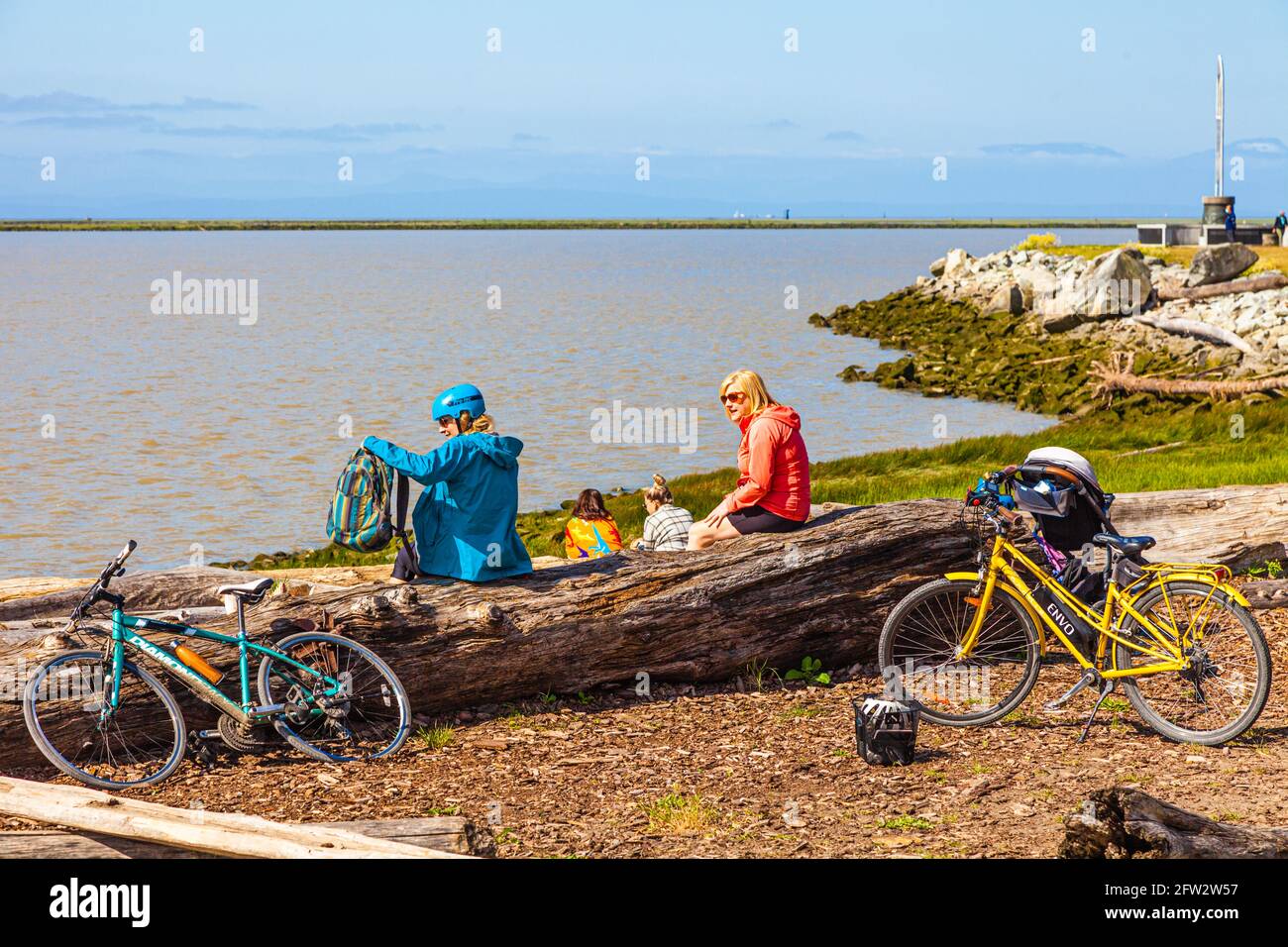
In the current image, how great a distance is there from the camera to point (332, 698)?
8.55 m

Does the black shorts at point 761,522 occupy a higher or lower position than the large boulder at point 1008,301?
lower

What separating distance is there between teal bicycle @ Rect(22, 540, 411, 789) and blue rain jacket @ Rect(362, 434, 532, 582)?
991 mm

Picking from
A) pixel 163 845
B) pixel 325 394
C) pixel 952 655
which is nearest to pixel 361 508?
pixel 163 845

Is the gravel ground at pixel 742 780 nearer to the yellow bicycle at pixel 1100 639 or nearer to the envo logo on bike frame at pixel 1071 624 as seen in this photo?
the yellow bicycle at pixel 1100 639

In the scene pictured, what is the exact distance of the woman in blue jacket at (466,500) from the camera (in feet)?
29.4

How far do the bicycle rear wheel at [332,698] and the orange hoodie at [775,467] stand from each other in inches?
126

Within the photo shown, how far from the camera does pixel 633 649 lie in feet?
31.9

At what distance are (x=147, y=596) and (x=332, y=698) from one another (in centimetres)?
346

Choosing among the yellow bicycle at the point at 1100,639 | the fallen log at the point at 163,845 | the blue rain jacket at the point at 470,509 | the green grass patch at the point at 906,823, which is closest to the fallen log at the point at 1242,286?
the yellow bicycle at the point at 1100,639

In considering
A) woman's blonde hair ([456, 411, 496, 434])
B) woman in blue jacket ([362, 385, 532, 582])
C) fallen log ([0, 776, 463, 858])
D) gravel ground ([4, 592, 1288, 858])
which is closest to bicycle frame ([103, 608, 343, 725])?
gravel ground ([4, 592, 1288, 858])

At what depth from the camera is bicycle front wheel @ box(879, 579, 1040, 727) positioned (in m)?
8.82
